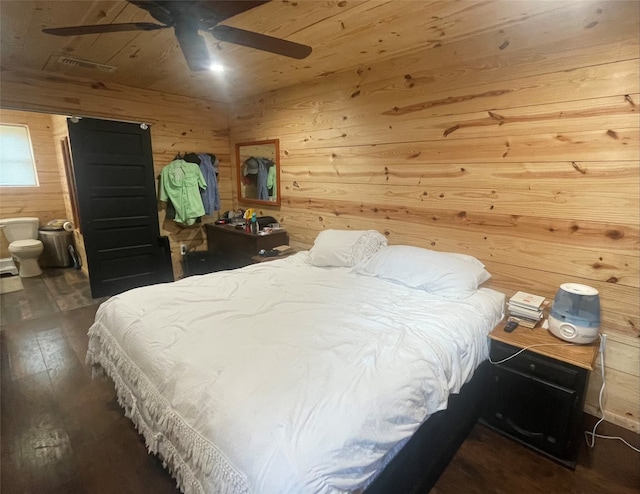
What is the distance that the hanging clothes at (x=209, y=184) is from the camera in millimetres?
4062

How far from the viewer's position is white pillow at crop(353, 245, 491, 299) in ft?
6.68

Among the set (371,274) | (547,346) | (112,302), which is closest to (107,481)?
(112,302)

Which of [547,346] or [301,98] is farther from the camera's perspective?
[301,98]

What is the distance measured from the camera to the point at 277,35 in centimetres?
213

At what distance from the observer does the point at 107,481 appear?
1535mm

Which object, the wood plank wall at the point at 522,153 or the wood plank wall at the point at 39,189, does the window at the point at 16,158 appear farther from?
the wood plank wall at the point at 522,153

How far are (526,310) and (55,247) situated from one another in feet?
19.2

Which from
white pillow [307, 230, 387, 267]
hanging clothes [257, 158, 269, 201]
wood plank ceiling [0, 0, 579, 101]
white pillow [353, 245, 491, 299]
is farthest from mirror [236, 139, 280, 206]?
white pillow [353, 245, 491, 299]

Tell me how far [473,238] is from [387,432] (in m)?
1.66

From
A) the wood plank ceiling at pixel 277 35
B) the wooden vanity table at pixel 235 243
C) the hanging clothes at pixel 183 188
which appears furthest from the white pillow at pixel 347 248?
the hanging clothes at pixel 183 188

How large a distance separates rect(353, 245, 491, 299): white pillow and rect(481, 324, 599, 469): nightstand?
0.33 metres

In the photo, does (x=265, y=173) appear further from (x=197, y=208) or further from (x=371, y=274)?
(x=371, y=274)

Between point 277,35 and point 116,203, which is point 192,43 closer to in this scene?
point 277,35

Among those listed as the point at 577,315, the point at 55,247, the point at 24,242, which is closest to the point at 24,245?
the point at 24,242
